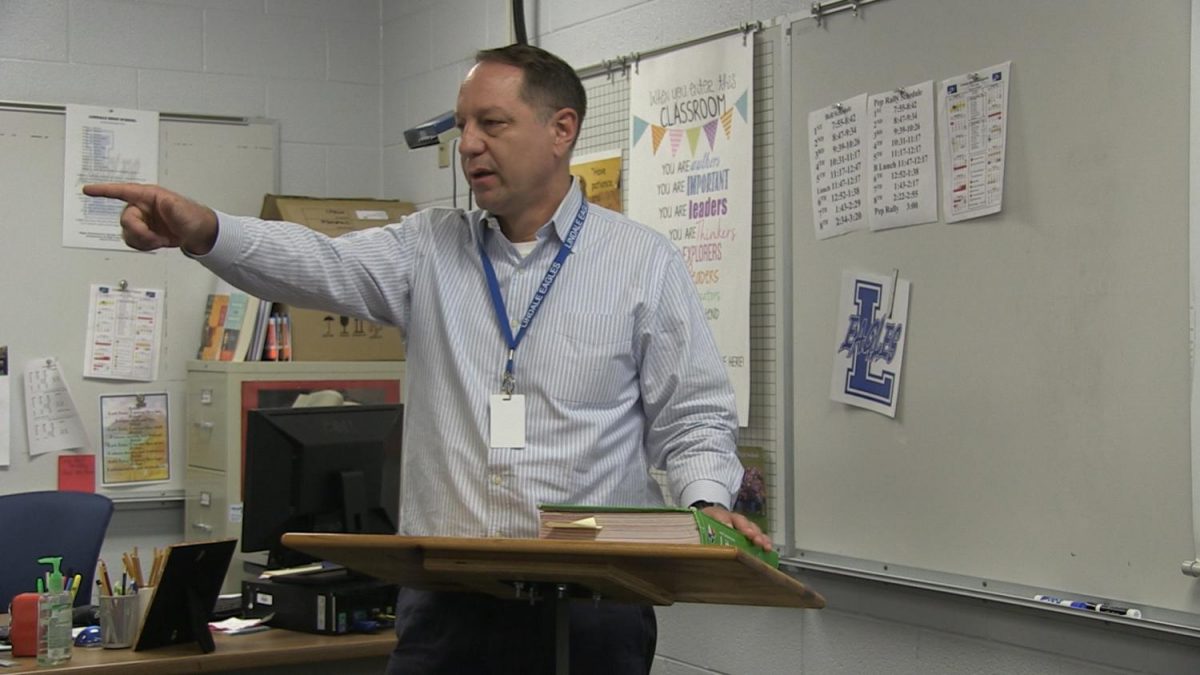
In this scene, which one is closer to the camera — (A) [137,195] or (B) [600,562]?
(B) [600,562]

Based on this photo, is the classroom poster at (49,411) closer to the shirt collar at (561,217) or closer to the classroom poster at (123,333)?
the classroom poster at (123,333)

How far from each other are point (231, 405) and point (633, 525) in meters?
3.25

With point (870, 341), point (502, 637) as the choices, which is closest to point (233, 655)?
point (502, 637)

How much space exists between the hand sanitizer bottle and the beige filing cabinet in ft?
5.38

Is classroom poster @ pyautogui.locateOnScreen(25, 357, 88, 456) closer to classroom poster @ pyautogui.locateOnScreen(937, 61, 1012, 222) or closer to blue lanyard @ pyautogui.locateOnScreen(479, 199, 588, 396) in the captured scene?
blue lanyard @ pyautogui.locateOnScreen(479, 199, 588, 396)

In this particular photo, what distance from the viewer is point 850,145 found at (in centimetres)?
315

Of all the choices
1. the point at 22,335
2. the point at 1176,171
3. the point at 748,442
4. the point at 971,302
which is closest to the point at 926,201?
the point at 971,302

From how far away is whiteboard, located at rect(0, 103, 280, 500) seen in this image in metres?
4.70

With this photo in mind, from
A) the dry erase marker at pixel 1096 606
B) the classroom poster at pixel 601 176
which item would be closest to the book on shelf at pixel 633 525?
the dry erase marker at pixel 1096 606

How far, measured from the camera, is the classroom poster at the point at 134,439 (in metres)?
4.84

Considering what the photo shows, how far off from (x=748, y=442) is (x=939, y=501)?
0.62m

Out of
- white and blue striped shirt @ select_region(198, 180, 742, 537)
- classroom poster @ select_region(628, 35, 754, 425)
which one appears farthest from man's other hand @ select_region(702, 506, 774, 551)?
classroom poster @ select_region(628, 35, 754, 425)

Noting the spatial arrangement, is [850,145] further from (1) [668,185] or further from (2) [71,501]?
(2) [71,501]

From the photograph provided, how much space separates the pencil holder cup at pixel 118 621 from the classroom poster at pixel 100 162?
2.15m
